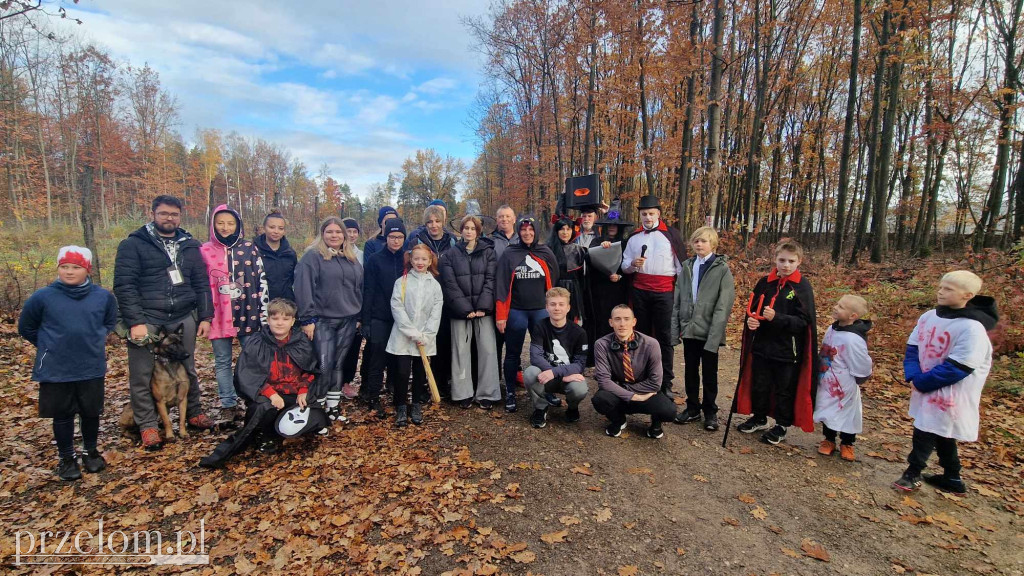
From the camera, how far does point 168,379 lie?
4367mm

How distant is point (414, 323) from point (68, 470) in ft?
10.5

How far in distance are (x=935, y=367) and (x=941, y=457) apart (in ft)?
2.65

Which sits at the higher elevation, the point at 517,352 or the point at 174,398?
the point at 517,352

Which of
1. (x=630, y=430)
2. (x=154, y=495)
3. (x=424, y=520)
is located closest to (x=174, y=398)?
(x=154, y=495)

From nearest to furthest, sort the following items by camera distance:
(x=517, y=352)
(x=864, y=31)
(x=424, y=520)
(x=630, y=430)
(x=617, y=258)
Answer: (x=424, y=520) → (x=630, y=430) → (x=517, y=352) → (x=617, y=258) → (x=864, y=31)

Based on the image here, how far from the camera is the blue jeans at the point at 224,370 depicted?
16.1ft

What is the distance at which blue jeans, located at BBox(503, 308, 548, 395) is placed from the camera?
5.29m

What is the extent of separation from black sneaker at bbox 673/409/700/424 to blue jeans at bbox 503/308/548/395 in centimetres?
192

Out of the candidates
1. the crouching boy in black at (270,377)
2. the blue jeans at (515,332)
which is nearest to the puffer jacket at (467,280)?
the blue jeans at (515,332)

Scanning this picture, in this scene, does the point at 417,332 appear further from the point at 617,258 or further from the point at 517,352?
the point at 617,258

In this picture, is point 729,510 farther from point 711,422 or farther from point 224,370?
point 224,370

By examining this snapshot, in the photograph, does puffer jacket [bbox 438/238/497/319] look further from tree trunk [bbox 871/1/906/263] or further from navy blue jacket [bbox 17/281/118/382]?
tree trunk [bbox 871/1/906/263]

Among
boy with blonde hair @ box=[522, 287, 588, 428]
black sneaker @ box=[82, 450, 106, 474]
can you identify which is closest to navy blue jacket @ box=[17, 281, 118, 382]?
black sneaker @ box=[82, 450, 106, 474]

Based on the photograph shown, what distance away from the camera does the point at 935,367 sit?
11.4 ft
